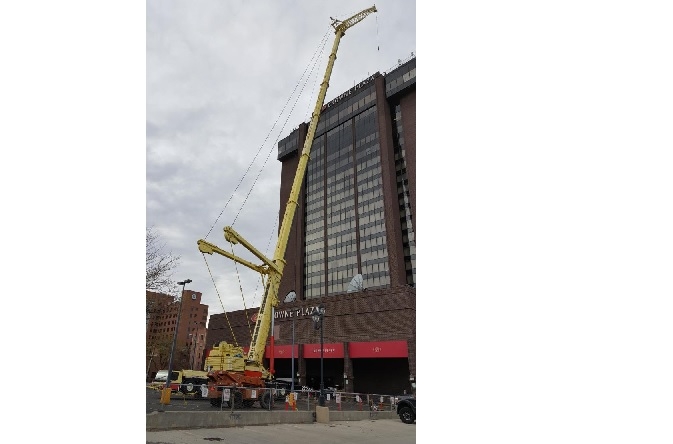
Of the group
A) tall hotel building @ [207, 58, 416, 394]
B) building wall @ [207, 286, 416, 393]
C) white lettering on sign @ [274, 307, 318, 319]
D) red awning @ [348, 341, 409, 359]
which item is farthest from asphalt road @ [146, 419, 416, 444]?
white lettering on sign @ [274, 307, 318, 319]

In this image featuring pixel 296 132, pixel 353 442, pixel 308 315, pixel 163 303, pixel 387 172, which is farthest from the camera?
pixel 296 132

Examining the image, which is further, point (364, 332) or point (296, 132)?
point (296, 132)

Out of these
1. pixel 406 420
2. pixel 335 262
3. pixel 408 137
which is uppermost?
pixel 408 137

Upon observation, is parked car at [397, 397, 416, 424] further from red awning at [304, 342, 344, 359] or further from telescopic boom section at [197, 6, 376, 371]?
red awning at [304, 342, 344, 359]

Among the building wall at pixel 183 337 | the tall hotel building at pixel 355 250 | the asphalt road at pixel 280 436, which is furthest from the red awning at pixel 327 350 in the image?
the asphalt road at pixel 280 436

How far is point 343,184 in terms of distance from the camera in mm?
75375

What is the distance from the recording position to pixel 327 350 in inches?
1902

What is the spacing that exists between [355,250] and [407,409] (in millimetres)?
49828

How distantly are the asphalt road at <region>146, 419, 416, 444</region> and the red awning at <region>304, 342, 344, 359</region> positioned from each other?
110 ft

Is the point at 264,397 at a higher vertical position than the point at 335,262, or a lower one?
lower

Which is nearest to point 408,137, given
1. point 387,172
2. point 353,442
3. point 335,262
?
point 387,172

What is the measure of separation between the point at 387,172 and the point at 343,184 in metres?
11.5

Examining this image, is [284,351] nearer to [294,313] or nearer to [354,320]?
[294,313]

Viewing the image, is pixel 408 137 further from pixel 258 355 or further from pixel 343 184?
pixel 258 355
